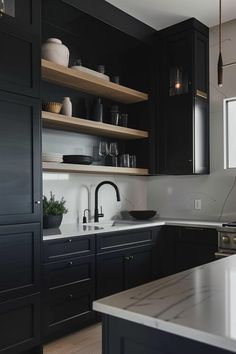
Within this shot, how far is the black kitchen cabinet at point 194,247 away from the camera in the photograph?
338 cm

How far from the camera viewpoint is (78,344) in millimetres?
2725

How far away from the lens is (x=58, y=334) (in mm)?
2797

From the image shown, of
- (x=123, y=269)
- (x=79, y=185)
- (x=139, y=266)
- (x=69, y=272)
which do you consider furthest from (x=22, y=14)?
(x=139, y=266)

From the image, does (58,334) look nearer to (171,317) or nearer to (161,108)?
(171,317)

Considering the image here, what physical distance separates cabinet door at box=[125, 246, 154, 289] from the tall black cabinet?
1062mm

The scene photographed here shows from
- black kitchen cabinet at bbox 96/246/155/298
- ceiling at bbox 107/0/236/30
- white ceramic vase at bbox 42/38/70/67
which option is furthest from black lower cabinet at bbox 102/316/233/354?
ceiling at bbox 107/0/236/30

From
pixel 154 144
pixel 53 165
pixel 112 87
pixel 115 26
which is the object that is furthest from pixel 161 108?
pixel 53 165

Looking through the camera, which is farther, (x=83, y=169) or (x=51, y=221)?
(x=83, y=169)

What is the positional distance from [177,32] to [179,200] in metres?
1.96

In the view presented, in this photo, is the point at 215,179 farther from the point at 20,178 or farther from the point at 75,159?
the point at 20,178

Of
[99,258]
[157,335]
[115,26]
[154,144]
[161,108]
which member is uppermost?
[115,26]

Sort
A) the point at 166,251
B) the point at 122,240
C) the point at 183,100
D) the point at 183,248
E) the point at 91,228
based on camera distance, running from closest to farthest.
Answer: the point at 91,228
the point at 122,240
the point at 183,248
the point at 166,251
the point at 183,100

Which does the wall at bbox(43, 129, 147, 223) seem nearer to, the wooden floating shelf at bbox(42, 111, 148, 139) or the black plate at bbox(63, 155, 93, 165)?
the wooden floating shelf at bbox(42, 111, 148, 139)

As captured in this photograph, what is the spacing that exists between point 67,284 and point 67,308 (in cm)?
20
